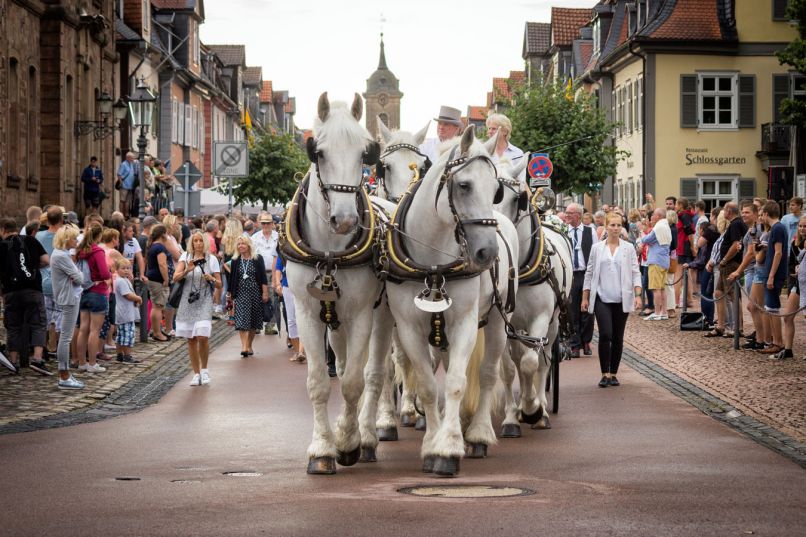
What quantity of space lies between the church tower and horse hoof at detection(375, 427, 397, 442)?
7097 inches

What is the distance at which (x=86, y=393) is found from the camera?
14.8m

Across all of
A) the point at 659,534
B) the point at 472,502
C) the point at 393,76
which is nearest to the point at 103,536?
the point at 472,502

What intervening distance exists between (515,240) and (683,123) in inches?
1552

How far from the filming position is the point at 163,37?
5731cm

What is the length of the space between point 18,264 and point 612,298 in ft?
22.4

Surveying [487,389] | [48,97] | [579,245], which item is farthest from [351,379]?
[48,97]

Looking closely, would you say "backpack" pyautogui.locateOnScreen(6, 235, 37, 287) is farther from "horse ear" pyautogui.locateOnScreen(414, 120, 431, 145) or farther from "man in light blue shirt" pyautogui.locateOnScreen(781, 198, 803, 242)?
"man in light blue shirt" pyautogui.locateOnScreen(781, 198, 803, 242)

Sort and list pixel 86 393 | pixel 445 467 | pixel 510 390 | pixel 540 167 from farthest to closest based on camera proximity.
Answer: pixel 540 167 < pixel 86 393 < pixel 510 390 < pixel 445 467

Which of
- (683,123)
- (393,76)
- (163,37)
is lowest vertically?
(683,123)

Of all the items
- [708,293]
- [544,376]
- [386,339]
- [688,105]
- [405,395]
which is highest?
[688,105]

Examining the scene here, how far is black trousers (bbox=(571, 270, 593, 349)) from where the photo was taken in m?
19.4

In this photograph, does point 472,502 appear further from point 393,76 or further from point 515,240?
point 393,76

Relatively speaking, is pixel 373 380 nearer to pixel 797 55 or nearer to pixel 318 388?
pixel 318 388

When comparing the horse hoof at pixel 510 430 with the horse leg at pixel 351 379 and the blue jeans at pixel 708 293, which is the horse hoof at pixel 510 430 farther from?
the blue jeans at pixel 708 293
